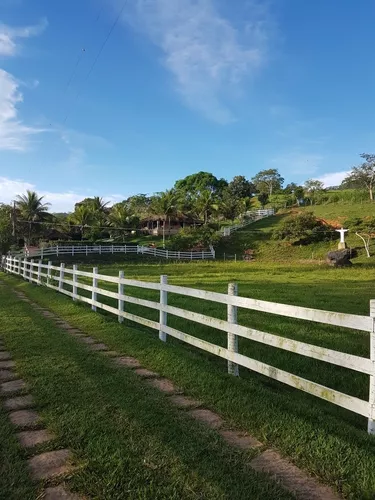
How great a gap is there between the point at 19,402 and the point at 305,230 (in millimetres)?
42464

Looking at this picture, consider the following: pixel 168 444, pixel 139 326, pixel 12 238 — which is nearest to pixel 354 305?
pixel 139 326

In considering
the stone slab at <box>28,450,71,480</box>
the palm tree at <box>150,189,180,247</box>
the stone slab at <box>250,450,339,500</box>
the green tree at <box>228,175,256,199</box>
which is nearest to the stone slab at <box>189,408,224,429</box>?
the stone slab at <box>250,450,339,500</box>

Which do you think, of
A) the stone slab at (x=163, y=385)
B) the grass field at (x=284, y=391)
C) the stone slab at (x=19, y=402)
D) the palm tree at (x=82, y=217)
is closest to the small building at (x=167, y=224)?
the palm tree at (x=82, y=217)

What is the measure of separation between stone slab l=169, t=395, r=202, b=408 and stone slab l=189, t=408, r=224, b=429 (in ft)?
0.39

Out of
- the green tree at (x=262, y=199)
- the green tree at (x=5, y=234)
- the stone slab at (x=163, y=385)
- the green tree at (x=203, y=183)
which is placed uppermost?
the green tree at (x=203, y=183)

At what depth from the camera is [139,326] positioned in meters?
8.37

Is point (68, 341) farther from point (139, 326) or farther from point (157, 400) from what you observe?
point (157, 400)

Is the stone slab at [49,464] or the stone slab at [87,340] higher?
the stone slab at [49,464]

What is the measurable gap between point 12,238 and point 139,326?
3849cm

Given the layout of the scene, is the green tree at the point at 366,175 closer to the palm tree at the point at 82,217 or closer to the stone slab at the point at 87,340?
the palm tree at the point at 82,217

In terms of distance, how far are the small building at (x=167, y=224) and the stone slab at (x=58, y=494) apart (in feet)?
200

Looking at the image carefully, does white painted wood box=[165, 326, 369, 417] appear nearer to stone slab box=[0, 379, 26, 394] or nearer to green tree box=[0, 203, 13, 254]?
stone slab box=[0, 379, 26, 394]

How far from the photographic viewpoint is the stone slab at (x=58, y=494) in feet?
8.10

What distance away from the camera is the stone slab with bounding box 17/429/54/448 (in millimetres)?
3146
